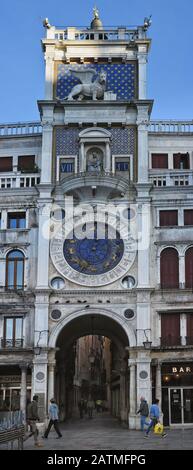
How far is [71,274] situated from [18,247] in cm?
389

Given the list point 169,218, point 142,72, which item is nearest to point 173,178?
point 169,218

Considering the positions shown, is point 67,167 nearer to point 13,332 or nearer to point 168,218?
point 168,218

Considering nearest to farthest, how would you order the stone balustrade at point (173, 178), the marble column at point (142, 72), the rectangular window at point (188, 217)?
the rectangular window at point (188, 217)
the stone balustrade at point (173, 178)
the marble column at point (142, 72)

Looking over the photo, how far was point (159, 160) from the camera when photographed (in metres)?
48.6

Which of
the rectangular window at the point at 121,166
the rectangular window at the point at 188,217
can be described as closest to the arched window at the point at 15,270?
the rectangular window at the point at 121,166

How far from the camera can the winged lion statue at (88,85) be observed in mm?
46844

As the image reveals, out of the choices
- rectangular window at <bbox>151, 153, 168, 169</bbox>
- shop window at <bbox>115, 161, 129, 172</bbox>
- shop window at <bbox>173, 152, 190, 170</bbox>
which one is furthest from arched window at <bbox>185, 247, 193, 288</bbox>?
rectangular window at <bbox>151, 153, 168, 169</bbox>

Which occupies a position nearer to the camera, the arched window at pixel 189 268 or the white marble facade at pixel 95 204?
the white marble facade at pixel 95 204

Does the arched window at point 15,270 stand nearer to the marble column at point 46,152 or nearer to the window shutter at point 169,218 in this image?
the marble column at point 46,152

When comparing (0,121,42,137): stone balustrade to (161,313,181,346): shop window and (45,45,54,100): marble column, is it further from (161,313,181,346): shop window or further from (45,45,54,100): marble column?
(161,313,181,346): shop window

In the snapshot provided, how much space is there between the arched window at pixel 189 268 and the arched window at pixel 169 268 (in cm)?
57

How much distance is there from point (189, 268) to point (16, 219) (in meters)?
11.6

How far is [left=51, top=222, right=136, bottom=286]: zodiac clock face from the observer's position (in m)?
43.6

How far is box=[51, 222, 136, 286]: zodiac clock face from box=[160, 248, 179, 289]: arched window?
2002 millimetres
